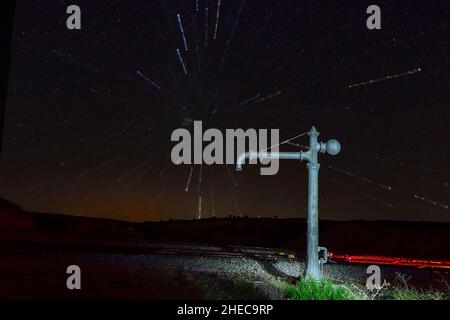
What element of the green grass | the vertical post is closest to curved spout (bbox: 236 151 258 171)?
the vertical post

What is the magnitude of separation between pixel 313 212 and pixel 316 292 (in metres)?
1.87

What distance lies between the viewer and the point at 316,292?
23.7 feet

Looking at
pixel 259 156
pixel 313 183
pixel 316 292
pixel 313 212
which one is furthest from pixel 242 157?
pixel 316 292

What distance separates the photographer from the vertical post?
873cm

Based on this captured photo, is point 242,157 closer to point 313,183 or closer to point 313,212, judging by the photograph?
point 313,183

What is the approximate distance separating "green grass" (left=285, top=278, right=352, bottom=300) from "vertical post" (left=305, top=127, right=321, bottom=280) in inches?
32.5

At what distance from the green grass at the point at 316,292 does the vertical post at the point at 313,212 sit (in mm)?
827

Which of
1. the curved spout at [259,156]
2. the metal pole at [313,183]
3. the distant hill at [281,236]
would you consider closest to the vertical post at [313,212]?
the metal pole at [313,183]

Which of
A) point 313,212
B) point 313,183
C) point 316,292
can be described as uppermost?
point 313,183

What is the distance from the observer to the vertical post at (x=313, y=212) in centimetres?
873
